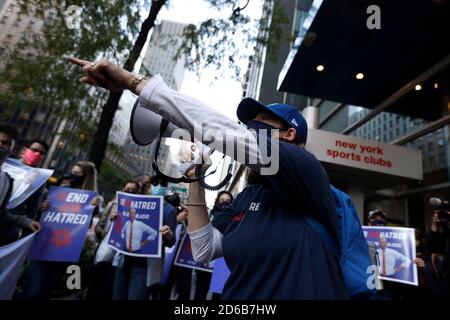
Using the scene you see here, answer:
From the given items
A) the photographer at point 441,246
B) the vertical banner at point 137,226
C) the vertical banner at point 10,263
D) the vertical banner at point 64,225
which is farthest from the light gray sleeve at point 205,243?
the photographer at point 441,246

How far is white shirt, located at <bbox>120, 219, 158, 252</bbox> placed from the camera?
352cm

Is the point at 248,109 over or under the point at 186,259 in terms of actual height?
over

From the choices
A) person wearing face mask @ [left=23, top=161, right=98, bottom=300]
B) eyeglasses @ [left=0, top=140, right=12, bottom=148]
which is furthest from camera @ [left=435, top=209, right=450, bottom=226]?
eyeglasses @ [left=0, top=140, right=12, bottom=148]

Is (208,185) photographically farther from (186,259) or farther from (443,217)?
(186,259)

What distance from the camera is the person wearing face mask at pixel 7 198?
9.08 feet

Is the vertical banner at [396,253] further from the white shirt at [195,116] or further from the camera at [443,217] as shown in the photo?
the white shirt at [195,116]

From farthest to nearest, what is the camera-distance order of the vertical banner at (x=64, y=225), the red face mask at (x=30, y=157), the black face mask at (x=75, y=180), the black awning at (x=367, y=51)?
the black awning at (x=367, y=51)
the black face mask at (x=75, y=180)
the red face mask at (x=30, y=157)
the vertical banner at (x=64, y=225)

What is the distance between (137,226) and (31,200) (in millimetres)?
1296

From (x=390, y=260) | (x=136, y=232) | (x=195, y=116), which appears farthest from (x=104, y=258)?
(x=390, y=260)

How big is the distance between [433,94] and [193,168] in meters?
9.08

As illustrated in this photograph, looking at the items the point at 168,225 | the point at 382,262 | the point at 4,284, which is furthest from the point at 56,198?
the point at 382,262

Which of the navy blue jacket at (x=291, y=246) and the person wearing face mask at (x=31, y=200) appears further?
the person wearing face mask at (x=31, y=200)

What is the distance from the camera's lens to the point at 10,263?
9.77 feet

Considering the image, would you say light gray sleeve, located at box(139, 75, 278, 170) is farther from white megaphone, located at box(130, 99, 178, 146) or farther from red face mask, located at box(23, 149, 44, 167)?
red face mask, located at box(23, 149, 44, 167)
